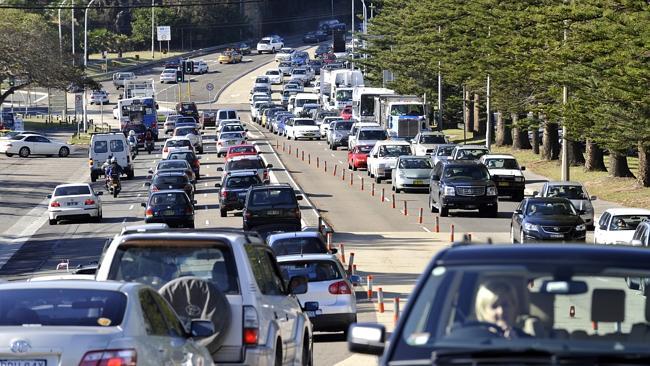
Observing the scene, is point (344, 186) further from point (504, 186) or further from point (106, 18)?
point (106, 18)

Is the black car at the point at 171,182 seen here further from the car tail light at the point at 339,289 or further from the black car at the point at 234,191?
the car tail light at the point at 339,289

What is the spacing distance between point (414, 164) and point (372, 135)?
47.8 ft

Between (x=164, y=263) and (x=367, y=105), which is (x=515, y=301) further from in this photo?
(x=367, y=105)

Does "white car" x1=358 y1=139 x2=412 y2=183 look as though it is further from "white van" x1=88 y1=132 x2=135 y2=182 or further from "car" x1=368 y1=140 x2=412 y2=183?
"white van" x1=88 y1=132 x2=135 y2=182

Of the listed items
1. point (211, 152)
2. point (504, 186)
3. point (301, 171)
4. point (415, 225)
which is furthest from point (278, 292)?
point (211, 152)

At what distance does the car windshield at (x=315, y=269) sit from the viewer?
76.4 ft

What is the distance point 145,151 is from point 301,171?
2193 centimetres

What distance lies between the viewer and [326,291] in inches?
907

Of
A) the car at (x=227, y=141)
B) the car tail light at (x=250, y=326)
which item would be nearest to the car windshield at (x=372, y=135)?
the car at (x=227, y=141)

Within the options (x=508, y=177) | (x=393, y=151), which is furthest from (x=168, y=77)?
(x=508, y=177)

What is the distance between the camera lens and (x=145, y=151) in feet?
292

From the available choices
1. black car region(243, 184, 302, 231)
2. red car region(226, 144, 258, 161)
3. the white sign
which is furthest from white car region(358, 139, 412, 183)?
the white sign

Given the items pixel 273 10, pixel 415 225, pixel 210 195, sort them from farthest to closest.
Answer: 1. pixel 273 10
2. pixel 210 195
3. pixel 415 225

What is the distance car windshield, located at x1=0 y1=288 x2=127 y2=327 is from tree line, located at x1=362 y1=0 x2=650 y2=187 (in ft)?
116
